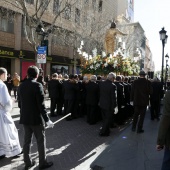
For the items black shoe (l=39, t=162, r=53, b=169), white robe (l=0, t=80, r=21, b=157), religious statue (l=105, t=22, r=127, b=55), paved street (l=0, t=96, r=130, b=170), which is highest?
religious statue (l=105, t=22, r=127, b=55)

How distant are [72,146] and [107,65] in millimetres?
5603

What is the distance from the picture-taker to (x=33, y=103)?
5066 millimetres

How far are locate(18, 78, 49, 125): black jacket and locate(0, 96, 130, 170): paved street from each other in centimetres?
109

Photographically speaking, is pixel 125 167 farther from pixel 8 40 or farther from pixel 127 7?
pixel 127 7

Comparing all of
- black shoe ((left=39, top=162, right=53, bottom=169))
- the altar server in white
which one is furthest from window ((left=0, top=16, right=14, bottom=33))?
black shoe ((left=39, top=162, right=53, bottom=169))

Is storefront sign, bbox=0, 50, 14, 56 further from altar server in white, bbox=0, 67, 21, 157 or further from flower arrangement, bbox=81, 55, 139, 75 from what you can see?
altar server in white, bbox=0, 67, 21, 157

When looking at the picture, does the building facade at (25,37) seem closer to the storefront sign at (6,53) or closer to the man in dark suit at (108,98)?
the storefront sign at (6,53)

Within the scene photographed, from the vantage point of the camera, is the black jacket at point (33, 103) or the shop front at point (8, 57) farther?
the shop front at point (8, 57)

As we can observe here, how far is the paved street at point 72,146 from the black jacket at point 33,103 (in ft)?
3.57

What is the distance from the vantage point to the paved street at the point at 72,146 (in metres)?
5.76

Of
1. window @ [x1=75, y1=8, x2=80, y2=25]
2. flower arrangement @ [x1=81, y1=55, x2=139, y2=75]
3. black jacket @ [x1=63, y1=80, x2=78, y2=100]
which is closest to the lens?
black jacket @ [x1=63, y1=80, x2=78, y2=100]

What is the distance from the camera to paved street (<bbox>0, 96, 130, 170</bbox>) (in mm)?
5762

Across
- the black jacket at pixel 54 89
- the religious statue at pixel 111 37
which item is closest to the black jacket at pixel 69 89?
the black jacket at pixel 54 89

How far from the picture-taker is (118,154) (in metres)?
6.33
